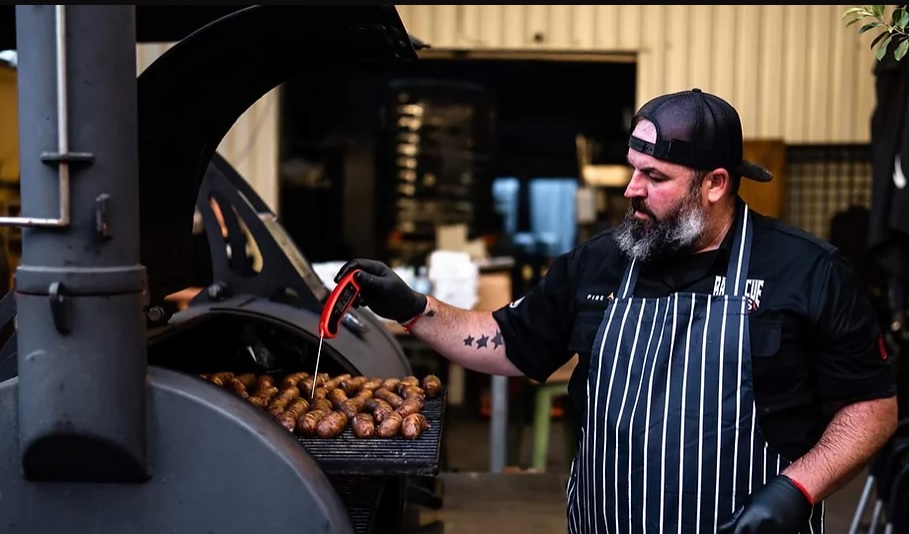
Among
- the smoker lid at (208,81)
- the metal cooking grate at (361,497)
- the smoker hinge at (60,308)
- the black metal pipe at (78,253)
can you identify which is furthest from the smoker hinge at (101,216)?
the metal cooking grate at (361,497)

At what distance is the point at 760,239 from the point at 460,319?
831 millimetres

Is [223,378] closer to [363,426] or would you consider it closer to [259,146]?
[363,426]

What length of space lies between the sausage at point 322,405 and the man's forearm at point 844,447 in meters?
1.12

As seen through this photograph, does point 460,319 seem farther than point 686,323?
Yes

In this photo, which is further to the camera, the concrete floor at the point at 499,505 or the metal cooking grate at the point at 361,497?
the concrete floor at the point at 499,505

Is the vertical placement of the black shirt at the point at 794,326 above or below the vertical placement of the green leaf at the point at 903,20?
below

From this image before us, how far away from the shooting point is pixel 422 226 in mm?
8391

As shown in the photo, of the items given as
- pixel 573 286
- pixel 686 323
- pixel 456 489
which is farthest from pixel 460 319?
pixel 456 489

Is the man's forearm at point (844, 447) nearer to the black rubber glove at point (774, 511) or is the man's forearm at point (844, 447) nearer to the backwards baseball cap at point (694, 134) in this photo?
the black rubber glove at point (774, 511)

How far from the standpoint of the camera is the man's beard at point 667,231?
2.36m

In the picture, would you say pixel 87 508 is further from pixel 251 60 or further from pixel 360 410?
pixel 251 60

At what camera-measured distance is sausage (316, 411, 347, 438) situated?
234cm

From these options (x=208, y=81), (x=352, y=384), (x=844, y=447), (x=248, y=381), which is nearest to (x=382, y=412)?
(x=352, y=384)

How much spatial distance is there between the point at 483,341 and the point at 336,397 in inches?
16.8
